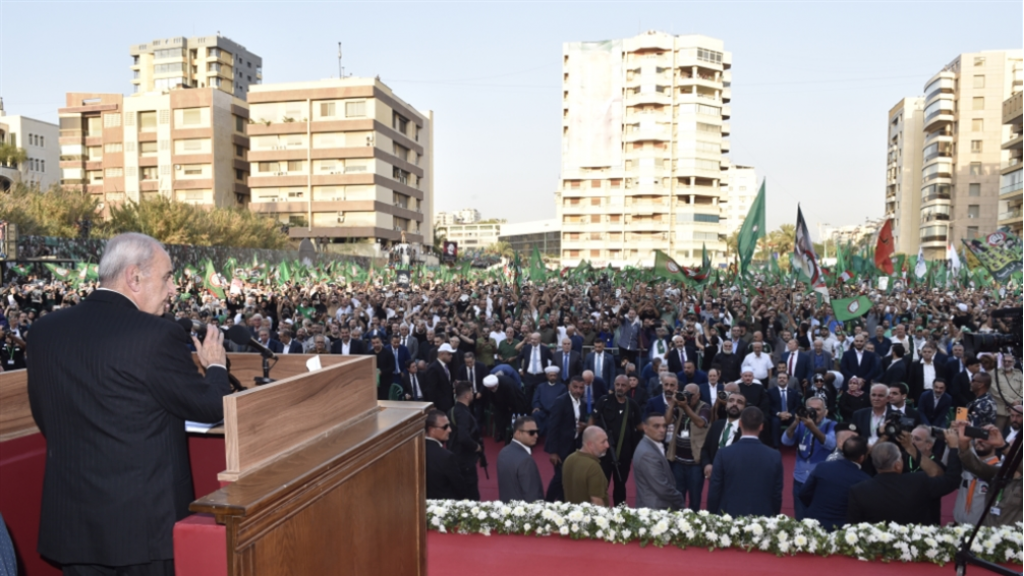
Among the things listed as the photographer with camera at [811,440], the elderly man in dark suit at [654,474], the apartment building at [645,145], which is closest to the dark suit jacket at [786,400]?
the photographer with camera at [811,440]

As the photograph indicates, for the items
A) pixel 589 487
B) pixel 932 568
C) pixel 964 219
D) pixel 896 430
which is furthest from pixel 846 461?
pixel 964 219

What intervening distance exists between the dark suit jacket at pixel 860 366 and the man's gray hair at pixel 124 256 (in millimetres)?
10095

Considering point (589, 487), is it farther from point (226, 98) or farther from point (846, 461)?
point (226, 98)

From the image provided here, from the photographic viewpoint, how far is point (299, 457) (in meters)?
2.34

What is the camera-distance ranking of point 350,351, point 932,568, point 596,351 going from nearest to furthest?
1. point 932,568
2. point 596,351
3. point 350,351

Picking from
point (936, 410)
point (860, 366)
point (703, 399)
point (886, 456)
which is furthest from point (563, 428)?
point (860, 366)

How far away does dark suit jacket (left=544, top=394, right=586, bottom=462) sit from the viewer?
7836 mm

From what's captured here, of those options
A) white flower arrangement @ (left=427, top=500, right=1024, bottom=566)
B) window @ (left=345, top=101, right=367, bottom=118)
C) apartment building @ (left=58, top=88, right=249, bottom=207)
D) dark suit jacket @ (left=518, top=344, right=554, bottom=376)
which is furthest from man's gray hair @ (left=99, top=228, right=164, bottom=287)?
apartment building @ (left=58, top=88, right=249, bottom=207)

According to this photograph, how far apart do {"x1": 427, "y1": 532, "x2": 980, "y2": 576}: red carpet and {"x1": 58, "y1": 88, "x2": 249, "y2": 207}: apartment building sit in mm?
66050

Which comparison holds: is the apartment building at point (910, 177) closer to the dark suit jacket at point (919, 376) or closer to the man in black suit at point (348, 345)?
the dark suit jacket at point (919, 376)

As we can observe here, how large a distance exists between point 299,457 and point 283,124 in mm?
68624

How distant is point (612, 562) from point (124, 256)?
9.83 ft

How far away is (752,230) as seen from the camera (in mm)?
18672

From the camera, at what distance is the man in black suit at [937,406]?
868 centimetres
